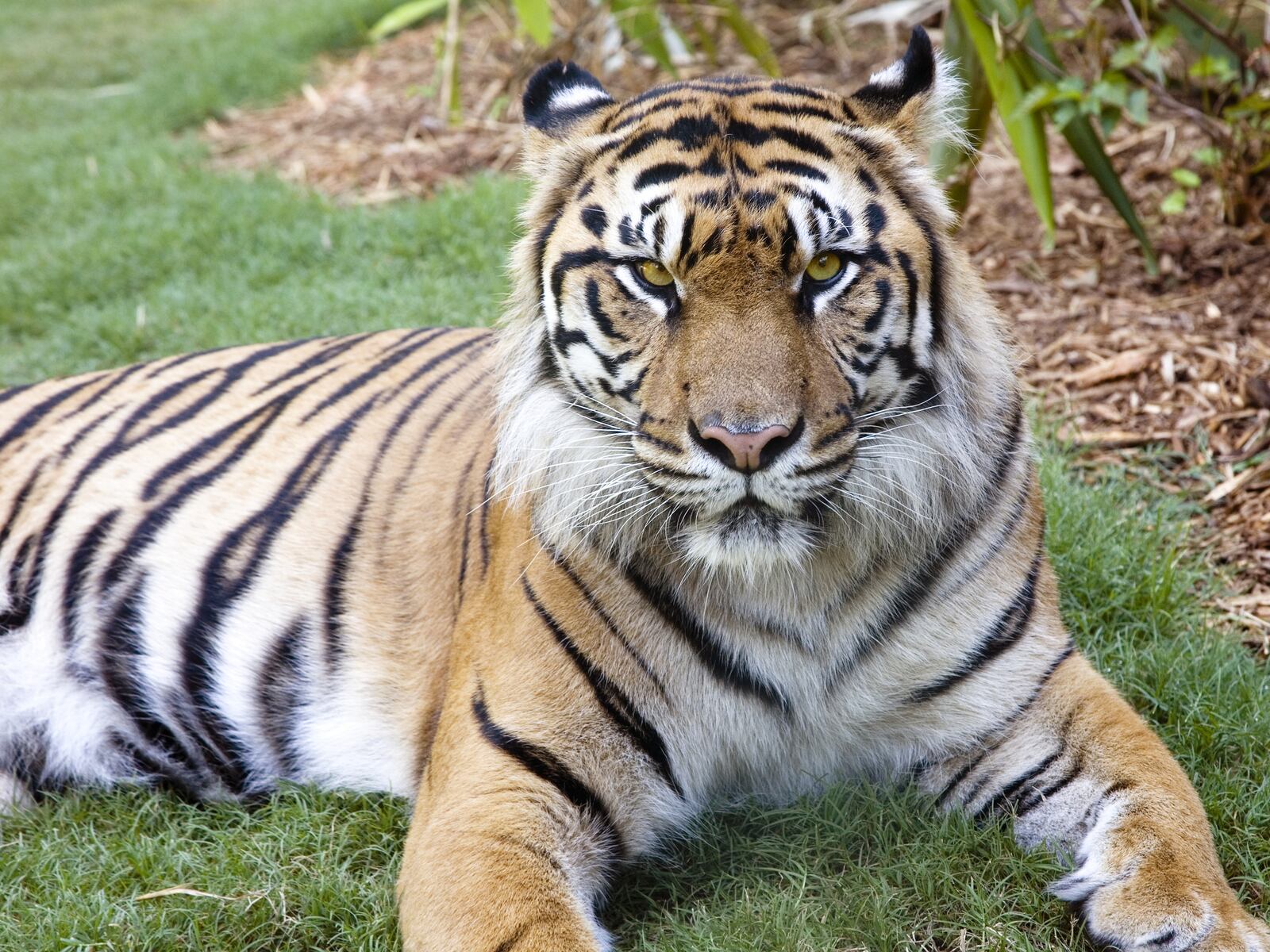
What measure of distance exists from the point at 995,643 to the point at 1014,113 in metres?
2.47

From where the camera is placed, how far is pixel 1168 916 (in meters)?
2.27

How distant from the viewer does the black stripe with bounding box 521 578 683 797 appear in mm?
2578

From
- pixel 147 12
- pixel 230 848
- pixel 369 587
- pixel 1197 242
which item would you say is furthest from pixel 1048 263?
pixel 147 12

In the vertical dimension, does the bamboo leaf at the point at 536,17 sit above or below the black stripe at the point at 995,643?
above

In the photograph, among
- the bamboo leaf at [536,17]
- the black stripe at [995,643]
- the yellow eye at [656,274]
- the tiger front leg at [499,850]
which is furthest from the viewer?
the bamboo leaf at [536,17]

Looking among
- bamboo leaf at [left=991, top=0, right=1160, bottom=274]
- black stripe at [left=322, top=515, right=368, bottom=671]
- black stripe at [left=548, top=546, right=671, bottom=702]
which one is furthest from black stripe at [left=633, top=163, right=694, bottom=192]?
bamboo leaf at [left=991, top=0, right=1160, bottom=274]

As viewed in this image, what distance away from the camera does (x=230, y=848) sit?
9.47 feet

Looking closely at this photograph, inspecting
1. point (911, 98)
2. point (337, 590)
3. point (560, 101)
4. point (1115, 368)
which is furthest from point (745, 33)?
point (337, 590)

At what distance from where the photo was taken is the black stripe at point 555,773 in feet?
8.32

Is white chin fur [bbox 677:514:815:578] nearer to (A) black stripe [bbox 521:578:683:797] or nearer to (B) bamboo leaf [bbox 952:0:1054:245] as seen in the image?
(A) black stripe [bbox 521:578:683:797]

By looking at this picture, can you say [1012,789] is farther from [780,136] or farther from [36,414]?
[36,414]

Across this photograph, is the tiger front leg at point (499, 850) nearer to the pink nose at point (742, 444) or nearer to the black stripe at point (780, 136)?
the pink nose at point (742, 444)

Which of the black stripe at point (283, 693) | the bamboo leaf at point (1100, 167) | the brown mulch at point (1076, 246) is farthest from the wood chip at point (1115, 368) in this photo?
the black stripe at point (283, 693)

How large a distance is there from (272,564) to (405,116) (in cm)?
480
